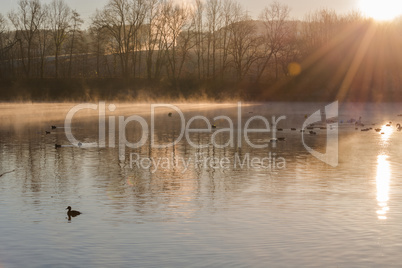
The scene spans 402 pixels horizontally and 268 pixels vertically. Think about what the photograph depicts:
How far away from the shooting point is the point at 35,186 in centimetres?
1841

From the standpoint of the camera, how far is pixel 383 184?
18906 millimetres

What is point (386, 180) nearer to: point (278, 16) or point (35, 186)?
point (35, 186)

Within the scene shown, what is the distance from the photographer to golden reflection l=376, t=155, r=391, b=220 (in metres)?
15.1

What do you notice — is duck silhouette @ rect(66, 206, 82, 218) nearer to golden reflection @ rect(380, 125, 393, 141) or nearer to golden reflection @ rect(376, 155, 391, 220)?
golden reflection @ rect(376, 155, 391, 220)

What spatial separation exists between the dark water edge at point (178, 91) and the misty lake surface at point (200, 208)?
71.7 metres

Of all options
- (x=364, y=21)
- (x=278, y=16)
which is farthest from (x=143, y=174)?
(x=364, y=21)

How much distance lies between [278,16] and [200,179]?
326 ft

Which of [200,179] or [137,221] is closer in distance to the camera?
[137,221]

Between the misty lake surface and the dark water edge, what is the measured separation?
2823 inches

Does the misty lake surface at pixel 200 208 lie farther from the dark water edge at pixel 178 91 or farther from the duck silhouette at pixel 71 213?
the dark water edge at pixel 178 91

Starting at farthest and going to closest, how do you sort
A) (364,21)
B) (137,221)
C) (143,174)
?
(364,21)
(143,174)
(137,221)

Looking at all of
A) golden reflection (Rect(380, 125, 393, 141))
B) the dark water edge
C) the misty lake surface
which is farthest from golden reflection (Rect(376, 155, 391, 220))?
the dark water edge

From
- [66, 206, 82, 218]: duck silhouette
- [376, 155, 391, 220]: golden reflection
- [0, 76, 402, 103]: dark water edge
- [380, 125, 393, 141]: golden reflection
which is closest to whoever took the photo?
[66, 206, 82, 218]: duck silhouette

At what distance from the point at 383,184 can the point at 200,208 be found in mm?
6479
